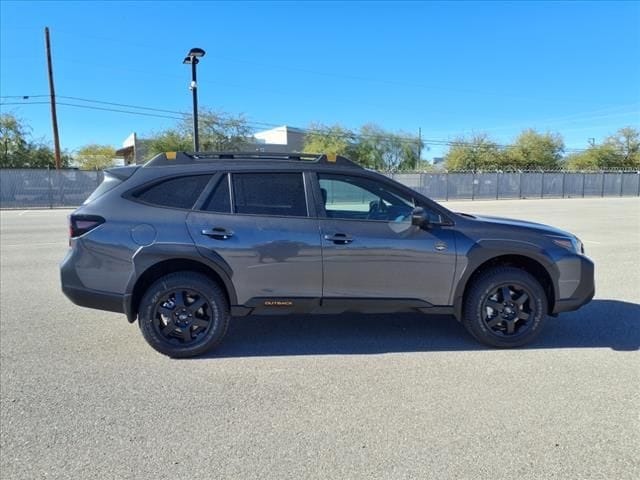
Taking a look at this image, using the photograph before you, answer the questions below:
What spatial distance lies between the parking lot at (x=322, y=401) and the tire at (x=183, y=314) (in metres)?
0.16

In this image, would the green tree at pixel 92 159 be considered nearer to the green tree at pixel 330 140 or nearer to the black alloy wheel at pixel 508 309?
the green tree at pixel 330 140

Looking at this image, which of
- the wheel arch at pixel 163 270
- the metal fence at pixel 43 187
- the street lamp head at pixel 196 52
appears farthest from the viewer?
the metal fence at pixel 43 187

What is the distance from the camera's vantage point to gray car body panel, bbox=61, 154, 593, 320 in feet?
12.5

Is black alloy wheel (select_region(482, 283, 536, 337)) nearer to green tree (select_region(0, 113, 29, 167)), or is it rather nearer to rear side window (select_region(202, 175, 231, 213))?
rear side window (select_region(202, 175, 231, 213))

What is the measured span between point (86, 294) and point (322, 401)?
2.28 metres

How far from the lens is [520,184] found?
35.2 m

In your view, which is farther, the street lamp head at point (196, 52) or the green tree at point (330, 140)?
the green tree at point (330, 140)

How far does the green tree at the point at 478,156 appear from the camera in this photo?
53.8 meters

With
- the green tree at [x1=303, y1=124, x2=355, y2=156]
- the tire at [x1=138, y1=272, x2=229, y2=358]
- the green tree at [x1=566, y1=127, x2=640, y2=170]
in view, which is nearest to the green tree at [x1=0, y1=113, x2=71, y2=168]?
the green tree at [x1=303, y1=124, x2=355, y2=156]

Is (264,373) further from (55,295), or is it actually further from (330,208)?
(55,295)

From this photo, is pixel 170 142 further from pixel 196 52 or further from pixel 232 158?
pixel 232 158

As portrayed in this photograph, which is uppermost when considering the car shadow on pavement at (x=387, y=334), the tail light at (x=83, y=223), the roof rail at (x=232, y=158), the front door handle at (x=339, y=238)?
the roof rail at (x=232, y=158)

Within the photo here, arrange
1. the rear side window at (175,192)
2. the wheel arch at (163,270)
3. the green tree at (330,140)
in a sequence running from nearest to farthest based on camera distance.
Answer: the wheel arch at (163,270) < the rear side window at (175,192) < the green tree at (330,140)

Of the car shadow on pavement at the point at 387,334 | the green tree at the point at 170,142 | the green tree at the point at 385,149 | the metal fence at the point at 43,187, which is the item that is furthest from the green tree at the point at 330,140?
the car shadow on pavement at the point at 387,334
